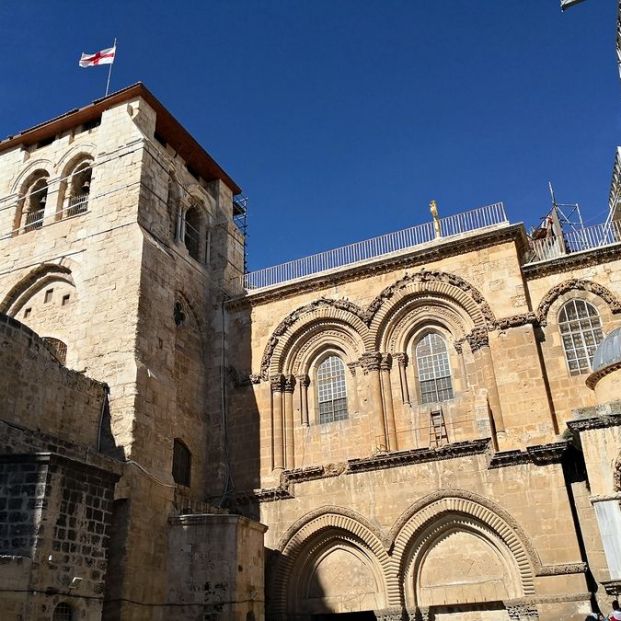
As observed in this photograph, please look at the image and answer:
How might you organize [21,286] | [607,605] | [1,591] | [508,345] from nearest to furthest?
[1,591]
[607,605]
[508,345]
[21,286]

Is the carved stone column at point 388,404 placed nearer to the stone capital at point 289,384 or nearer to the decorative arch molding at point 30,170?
the stone capital at point 289,384

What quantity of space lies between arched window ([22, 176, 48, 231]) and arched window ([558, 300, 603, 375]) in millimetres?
16074

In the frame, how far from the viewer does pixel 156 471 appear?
1673 centimetres

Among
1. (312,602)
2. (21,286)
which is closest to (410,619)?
(312,602)

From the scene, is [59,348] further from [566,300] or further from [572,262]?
[572,262]

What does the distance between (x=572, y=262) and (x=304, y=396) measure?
26.5ft

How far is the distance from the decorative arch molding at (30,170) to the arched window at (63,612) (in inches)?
625

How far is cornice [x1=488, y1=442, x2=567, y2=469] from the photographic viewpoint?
15.5m

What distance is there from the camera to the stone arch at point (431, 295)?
709 inches

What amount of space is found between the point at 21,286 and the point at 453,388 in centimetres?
1298

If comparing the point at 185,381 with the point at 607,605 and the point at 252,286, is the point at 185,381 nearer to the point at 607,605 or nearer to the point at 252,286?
the point at 252,286

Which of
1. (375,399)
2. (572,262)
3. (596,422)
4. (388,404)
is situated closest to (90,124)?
(375,399)

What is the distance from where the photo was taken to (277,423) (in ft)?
64.0

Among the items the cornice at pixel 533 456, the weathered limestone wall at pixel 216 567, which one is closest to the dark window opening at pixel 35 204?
the weathered limestone wall at pixel 216 567
